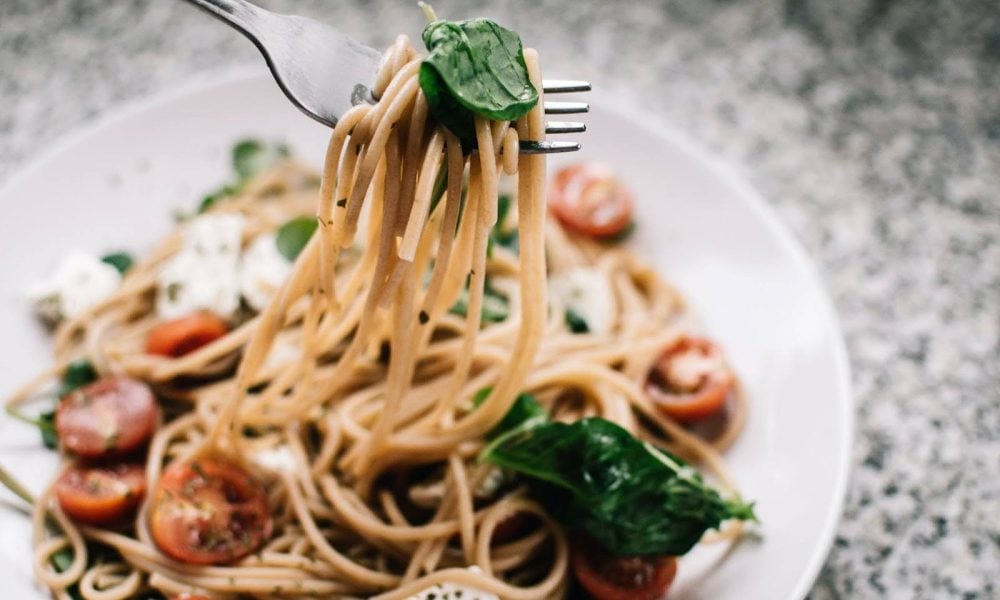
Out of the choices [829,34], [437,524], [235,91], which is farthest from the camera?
[829,34]

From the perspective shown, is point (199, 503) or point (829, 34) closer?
point (199, 503)

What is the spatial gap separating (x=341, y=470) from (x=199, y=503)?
395 mm

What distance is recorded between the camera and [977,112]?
3.88m

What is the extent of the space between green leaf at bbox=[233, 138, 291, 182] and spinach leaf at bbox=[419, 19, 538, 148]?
61.2 inches

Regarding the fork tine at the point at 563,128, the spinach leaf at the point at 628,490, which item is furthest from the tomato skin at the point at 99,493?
the fork tine at the point at 563,128

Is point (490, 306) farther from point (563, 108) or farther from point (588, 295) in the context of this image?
point (563, 108)

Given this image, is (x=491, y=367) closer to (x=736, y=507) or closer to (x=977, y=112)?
(x=736, y=507)

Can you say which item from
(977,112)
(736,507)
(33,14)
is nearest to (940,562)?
(736,507)

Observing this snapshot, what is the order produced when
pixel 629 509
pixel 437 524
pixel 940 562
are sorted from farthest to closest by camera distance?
pixel 940 562 → pixel 437 524 → pixel 629 509

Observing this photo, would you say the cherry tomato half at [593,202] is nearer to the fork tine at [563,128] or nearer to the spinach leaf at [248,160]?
the spinach leaf at [248,160]

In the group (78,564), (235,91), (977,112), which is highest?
(977,112)

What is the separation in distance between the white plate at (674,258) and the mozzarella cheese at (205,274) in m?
0.26

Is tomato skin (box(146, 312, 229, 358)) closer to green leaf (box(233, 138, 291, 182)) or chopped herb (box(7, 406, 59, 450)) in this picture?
chopped herb (box(7, 406, 59, 450))

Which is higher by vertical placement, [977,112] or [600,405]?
[977,112]
